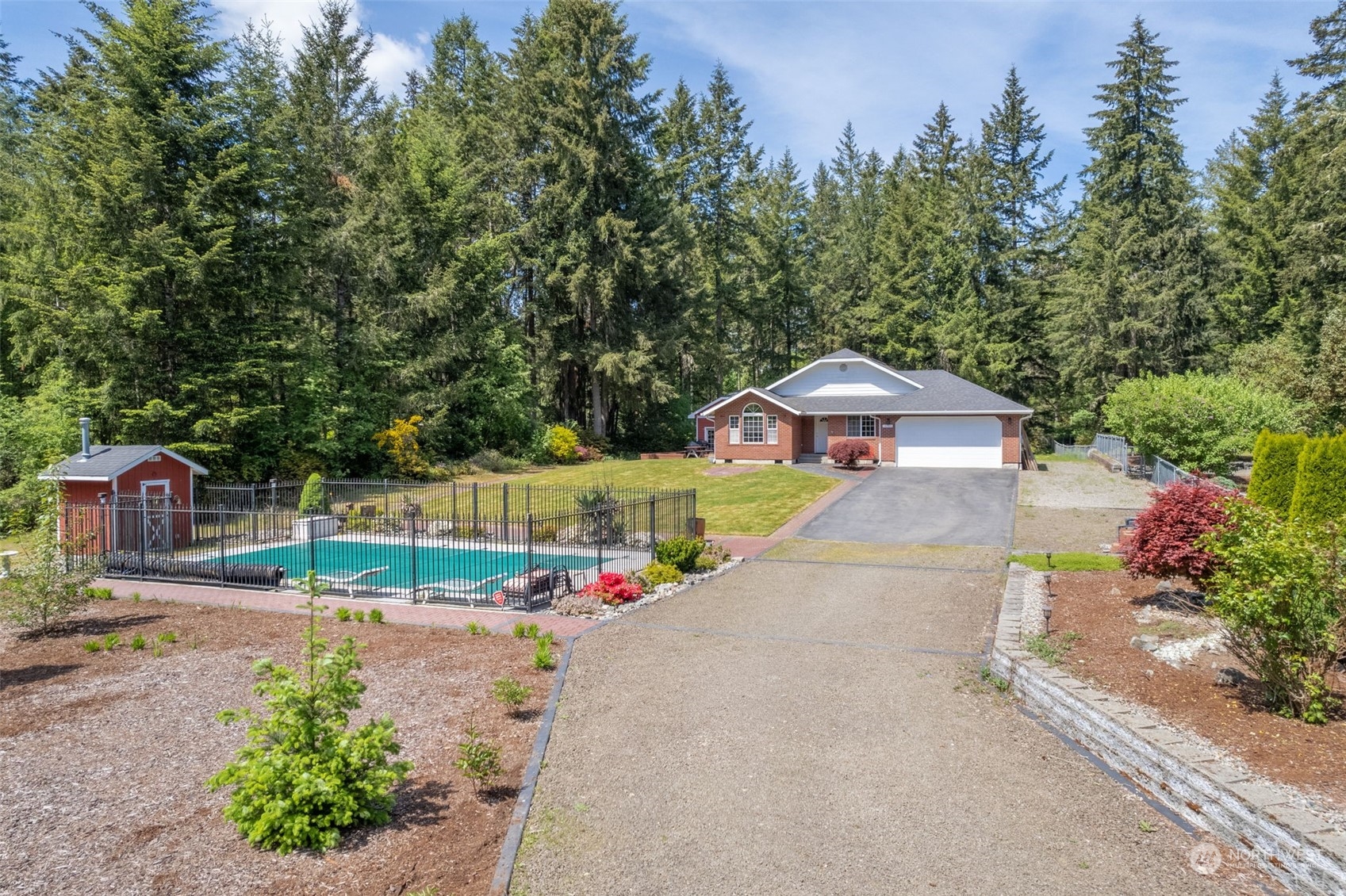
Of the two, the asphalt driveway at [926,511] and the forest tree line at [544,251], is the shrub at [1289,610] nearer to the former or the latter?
the asphalt driveway at [926,511]

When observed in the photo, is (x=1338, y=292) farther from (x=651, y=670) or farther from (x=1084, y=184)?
(x=651, y=670)

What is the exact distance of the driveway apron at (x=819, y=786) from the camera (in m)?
5.04

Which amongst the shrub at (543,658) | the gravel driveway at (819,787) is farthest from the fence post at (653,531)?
the shrub at (543,658)

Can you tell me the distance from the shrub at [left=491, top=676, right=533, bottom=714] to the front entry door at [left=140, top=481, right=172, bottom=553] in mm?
13175

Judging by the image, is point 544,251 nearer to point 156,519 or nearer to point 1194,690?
point 156,519

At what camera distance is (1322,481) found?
1177 cm

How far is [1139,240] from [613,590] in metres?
40.0

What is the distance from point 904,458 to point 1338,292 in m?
18.7

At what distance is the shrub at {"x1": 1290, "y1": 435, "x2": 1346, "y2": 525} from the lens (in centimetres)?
1161

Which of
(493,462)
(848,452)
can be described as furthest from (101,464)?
(848,452)

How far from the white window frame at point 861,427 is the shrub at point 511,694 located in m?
29.3

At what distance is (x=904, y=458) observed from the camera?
34.1 meters

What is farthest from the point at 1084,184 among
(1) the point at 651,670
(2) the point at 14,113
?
(2) the point at 14,113

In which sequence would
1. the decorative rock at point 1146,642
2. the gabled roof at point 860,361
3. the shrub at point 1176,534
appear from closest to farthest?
the decorative rock at point 1146,642, the shrub at point 1176,534, the gabled roof at point 860,361
